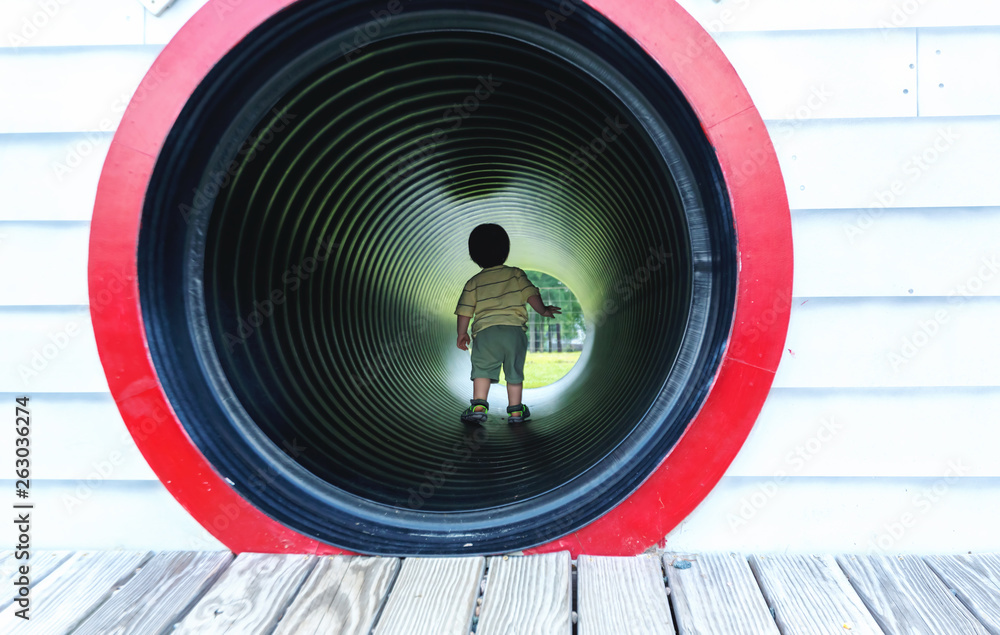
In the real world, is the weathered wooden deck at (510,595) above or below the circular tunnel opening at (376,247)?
below

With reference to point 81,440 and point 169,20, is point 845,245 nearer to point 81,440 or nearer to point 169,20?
point 169,20

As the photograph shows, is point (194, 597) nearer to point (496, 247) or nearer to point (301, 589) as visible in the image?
point (301, 589)

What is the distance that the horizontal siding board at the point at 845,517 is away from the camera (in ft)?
6.90

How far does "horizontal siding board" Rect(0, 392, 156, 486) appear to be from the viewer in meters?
2.20

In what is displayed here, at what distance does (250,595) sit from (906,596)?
5.91 ft

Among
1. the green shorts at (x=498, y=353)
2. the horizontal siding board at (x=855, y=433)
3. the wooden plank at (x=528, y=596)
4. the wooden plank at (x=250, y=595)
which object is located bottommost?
the wooden plank at (x=250, y=595)

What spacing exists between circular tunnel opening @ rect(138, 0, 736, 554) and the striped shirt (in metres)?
0.78

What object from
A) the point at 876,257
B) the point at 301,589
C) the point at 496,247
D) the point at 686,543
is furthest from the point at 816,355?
the point at 496,247

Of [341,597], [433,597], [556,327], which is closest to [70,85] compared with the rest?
[341,597]

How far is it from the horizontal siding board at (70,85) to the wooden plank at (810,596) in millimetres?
2430

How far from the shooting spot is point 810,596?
186 cm

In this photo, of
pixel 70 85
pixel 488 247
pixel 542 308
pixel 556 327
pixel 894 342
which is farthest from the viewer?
pixel 556 327

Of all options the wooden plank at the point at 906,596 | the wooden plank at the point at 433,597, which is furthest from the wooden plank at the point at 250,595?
the wooden plank at the point at 906,596

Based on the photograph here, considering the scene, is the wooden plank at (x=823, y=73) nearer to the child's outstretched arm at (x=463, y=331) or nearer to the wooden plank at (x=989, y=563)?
the wooden plank at (x=989, y=563)
